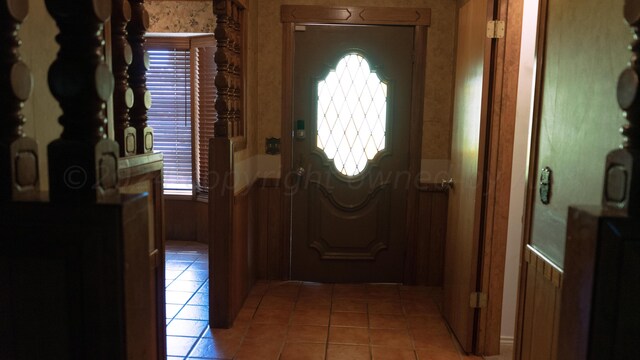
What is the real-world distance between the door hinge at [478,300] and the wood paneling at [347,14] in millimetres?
2308

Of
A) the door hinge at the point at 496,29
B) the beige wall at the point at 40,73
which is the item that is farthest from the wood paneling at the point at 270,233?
the beige wall at the point at 40,73

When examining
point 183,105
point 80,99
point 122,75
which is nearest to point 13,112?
point 80,99

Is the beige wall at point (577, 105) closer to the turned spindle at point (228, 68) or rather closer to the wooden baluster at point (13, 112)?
the wooden baluster at point (13, 112)

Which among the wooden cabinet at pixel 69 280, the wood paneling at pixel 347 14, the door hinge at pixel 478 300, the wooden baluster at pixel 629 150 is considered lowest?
the door hinge at pixel 478 300

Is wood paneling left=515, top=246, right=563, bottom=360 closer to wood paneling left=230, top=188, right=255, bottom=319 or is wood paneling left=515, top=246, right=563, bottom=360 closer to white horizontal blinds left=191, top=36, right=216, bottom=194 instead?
wood paneling left=230, top=188, right=255, bottom=319

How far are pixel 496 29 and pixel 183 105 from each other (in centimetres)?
354

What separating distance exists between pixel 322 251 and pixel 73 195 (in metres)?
3.75

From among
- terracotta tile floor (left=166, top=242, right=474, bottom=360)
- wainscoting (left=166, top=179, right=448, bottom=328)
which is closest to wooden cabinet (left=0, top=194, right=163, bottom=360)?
terracotta tile floor (left=166, top=242, right=474, bottom=360)

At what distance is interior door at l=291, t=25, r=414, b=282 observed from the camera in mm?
4273

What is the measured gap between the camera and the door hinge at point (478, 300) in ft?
10.2

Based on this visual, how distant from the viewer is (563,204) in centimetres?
182

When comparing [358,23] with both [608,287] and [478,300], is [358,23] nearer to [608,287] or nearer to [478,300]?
[478,300]

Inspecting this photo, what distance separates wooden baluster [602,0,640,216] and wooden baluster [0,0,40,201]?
1003mm

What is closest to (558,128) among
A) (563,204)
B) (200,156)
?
(563,204)
